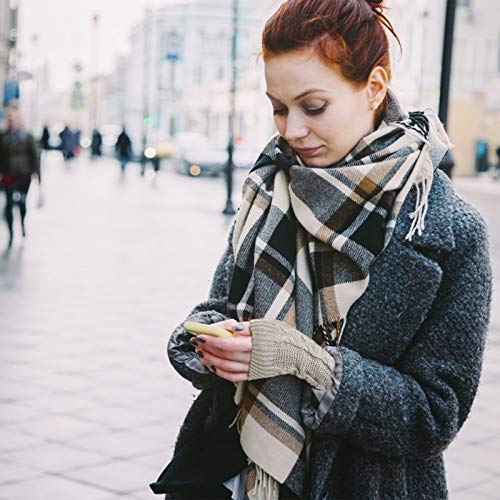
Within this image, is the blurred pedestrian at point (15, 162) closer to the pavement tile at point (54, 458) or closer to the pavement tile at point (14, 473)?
the pavement tile at point (54, 458)

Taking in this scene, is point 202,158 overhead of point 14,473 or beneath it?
beneath

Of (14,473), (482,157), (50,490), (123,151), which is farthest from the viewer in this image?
(482,157)

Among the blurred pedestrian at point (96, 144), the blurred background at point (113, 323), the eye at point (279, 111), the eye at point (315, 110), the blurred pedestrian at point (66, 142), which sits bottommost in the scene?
the blurred pedestrian at point (96, 144)

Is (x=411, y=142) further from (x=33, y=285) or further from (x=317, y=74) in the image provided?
(x=33, y=285)

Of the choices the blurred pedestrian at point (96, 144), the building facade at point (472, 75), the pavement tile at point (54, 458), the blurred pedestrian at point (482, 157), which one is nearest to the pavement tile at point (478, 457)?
the pavement tile at point (54, 458)

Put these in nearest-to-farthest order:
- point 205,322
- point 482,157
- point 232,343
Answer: point 232,343 < point 205,322 < point 482,157

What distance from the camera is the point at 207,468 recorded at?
84.8 inches

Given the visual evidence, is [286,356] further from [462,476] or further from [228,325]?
[462,476]

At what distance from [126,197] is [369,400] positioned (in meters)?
24.9

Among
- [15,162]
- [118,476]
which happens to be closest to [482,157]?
[15,162]

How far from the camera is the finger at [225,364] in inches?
77.1

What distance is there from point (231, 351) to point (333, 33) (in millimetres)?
610

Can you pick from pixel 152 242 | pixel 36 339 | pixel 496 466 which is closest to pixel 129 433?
pixel 496 466

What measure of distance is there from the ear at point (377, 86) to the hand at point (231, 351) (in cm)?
50
